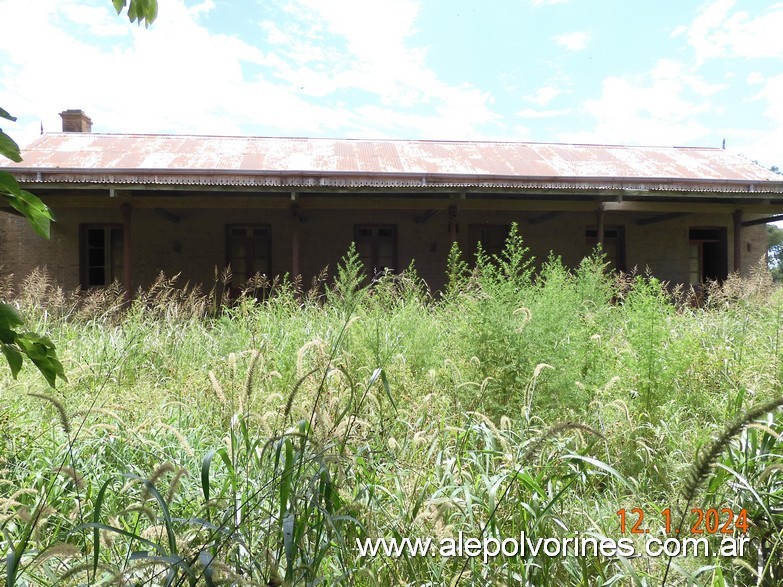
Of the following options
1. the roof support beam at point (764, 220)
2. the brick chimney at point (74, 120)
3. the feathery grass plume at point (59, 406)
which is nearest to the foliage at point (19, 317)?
the feathery grass plume at point (59, 406)

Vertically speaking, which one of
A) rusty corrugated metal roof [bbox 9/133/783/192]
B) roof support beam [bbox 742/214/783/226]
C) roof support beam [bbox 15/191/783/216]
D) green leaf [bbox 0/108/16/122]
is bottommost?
green leaf [bbox 0/108/16/122]

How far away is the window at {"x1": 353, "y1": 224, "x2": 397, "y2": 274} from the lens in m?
12.0

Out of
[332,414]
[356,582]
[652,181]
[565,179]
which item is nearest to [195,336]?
[332,414]

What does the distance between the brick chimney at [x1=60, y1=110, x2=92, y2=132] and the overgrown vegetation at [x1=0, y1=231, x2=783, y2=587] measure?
12193 millimetres

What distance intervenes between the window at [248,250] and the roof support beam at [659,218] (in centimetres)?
957

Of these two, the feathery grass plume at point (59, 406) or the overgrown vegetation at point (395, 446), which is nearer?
the feathery grass plume at point (59, 406)

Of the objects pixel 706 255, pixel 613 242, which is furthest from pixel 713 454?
pixel 706 255

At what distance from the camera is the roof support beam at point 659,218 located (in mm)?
11890

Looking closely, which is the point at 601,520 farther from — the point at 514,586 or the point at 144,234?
the point at 144,234

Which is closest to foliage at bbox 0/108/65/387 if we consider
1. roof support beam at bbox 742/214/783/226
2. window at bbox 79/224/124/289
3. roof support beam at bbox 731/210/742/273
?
window at bbox 79/224/124/289

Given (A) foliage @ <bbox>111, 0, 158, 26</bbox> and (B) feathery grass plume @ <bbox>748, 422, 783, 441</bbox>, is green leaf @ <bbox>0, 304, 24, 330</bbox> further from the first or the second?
(B) feathery grass plume @ <bbox>748, 422, 783, 441</bbox>

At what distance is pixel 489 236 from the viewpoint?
12.3 metres

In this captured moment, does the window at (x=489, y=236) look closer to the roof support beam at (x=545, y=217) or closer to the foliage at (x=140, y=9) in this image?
the roof support beam at (x=545, y=217)

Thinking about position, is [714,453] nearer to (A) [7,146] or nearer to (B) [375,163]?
(A) [7,146]
